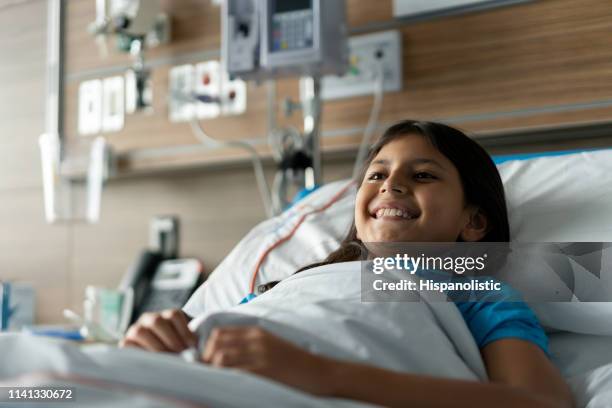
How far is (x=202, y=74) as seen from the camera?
229cm

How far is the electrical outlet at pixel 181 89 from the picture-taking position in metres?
2.29

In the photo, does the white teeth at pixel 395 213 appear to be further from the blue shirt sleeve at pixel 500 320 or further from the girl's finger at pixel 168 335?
the girl's finger at pixel 168 335

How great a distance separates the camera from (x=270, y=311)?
92 centimetres

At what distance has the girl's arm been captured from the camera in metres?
0.75

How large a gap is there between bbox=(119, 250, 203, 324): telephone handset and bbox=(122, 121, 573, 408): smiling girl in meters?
0.94

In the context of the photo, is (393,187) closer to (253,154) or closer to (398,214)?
(398,214)

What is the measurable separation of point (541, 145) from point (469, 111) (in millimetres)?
203

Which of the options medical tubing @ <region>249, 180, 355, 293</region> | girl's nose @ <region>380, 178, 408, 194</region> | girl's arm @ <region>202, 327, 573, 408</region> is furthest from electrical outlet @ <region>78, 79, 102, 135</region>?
girl's arm @ <region>202, 327, 573, 408</region>

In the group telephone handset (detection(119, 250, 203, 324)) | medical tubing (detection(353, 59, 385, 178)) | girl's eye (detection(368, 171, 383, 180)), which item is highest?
medical tubing (detection(353, 59, 385, 178))

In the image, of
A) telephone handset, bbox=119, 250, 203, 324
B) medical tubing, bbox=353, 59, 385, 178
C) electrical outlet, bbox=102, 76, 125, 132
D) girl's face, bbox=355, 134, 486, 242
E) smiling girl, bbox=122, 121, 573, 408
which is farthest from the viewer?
electrical outlet, bbox=102, 76, 125, 132

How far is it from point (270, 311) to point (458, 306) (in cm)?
32

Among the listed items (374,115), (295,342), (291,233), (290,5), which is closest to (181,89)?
(290,5)

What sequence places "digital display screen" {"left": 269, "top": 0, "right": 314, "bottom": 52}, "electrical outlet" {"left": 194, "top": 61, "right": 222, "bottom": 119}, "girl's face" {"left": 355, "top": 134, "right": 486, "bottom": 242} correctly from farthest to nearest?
"electrical outlet" {"left": 194, "top": 61, "right": 222, "bottom": 119}
"digital display screen" {"left": 269, "top": 0, "right": 314, "bottom": 52}
"girl's face" {"left": 355, "top": 134, "right": 486, "bottom": 242}

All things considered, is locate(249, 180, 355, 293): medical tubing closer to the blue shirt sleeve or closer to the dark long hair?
the dark long hair
